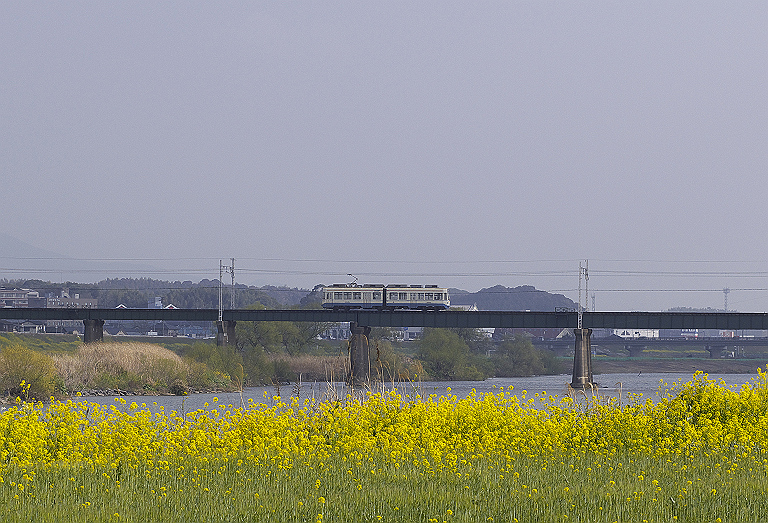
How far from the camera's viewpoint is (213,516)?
13016 mm

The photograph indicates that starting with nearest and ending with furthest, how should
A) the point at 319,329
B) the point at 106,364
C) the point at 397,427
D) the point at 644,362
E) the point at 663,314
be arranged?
the point at 397,427
the point at 106,364
the point at 663,314
the point at 319,329
the point at 644,362

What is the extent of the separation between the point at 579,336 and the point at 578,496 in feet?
268

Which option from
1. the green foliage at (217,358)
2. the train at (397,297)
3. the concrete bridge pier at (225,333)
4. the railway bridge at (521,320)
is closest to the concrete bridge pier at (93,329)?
the railway bridge at (521,320)

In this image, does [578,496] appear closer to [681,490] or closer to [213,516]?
[681,490]

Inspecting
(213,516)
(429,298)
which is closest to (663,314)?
(429,298)

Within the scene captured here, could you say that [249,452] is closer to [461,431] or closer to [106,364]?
[461,431]

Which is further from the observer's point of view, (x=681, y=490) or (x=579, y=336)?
(x=579, y=336)

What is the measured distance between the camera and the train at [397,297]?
307 ft

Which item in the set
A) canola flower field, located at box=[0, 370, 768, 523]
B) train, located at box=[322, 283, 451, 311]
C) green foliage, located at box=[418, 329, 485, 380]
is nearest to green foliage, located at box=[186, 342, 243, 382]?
train, located at box=[322, 283, 451, 311]

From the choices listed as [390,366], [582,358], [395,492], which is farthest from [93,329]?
[395,492]

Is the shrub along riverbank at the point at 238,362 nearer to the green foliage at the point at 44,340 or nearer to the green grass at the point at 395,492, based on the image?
the green foliage at the point at 44,340

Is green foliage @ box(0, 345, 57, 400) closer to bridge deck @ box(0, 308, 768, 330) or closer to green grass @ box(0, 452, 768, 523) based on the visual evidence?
bridge deck @ box(0, 308, 768, 330)

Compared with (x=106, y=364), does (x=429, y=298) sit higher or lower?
higher

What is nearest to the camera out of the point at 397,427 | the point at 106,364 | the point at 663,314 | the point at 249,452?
the point at 249,452
